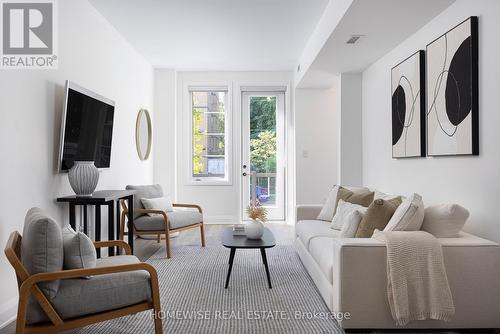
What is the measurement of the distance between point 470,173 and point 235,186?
176 inches

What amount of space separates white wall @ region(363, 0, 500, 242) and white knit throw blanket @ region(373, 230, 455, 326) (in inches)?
20.2

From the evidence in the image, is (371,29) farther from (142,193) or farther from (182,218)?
(142,193)

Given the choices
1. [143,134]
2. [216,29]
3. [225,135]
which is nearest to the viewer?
[216,29]

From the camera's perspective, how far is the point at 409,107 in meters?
3.70

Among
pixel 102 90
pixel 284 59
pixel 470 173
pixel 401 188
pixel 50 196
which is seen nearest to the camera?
pixel 470 173

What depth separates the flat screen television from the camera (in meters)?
3.33

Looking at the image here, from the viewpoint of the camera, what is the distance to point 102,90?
435 centimetres

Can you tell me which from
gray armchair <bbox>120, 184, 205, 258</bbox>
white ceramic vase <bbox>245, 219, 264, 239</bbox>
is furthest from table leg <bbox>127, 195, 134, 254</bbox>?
white ceramic vase <bbox>245, 219, 264, 239</bbox>

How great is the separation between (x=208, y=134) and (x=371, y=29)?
3942 mm

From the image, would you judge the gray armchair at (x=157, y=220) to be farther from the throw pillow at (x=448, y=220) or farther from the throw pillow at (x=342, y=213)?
the throw pillow at (x=448, y=220)

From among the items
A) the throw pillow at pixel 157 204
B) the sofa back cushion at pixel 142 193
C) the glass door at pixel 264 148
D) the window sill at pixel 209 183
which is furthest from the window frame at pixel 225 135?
the throw pillow at pixel 157 204

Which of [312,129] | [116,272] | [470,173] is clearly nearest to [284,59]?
[312,129]

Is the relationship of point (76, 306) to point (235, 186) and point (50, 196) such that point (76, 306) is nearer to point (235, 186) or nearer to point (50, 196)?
point (50, 196)

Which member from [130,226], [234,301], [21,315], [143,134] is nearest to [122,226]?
[130,226]
